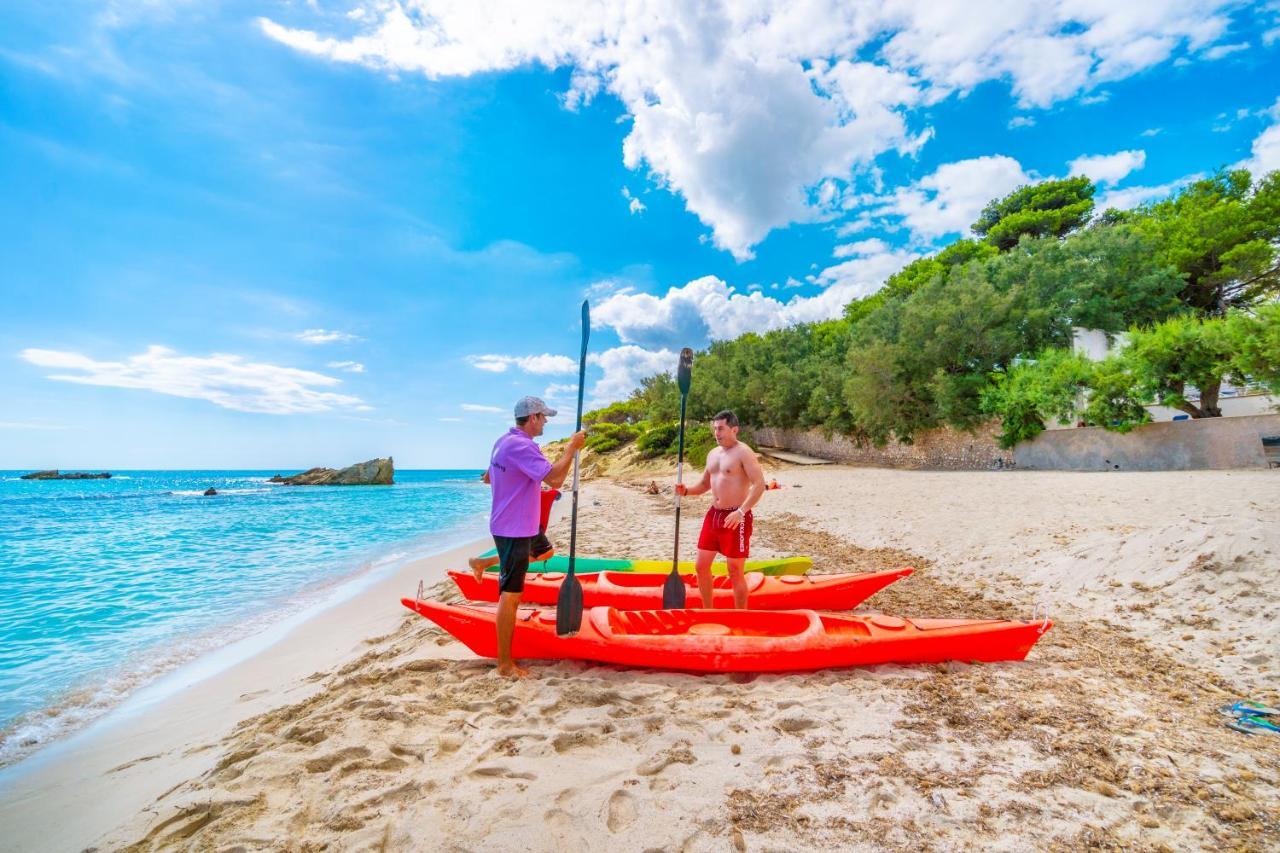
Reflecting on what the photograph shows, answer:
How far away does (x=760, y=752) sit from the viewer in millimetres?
2629

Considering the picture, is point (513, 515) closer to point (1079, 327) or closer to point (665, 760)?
point (665, 760)

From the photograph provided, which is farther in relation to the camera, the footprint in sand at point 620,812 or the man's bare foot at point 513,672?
the man's bare foot at point 513,672

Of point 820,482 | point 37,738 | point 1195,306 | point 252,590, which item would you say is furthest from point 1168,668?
point 1195,306

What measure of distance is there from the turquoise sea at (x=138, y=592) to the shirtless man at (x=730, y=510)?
4.98m

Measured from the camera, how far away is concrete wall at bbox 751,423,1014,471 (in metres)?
21.8

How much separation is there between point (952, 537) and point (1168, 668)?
14.8ft

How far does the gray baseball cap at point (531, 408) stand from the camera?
4.02m

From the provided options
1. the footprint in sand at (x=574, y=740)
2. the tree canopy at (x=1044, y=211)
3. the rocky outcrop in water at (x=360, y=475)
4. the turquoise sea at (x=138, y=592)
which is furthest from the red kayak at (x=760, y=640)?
the rocky outcrop in water at (x=360, y=475)

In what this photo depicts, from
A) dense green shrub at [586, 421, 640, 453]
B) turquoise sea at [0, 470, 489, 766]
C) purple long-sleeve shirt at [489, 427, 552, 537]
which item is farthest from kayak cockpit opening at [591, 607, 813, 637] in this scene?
dense green shrub at [586, 421, 640, 453]

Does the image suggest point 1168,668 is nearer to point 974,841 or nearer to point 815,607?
point 815,607

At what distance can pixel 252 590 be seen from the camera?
27.2 ft

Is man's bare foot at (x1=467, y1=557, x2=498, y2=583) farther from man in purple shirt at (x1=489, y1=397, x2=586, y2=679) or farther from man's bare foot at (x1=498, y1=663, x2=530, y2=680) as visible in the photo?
man's bare foot at (x1=498, y1=663, x2=530, y2=680)

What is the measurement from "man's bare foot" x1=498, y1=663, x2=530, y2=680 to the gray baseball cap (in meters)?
1.81

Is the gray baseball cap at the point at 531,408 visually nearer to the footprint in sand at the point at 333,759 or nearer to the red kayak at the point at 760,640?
the red kayak at the point at 760,640
